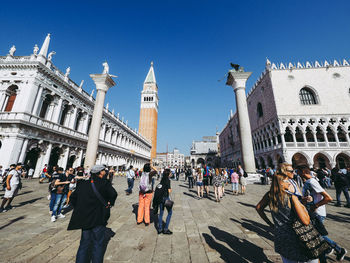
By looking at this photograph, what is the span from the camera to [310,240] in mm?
1535

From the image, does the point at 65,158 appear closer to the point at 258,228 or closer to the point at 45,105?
the point at 45,105

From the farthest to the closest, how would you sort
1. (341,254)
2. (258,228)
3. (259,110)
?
(259,110) < (258,228) < (341,254)

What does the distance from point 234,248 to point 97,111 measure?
1413 cm

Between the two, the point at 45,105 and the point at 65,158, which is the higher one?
the point at 45,105

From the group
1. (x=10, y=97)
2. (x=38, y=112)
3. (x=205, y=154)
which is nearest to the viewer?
(x=38, y=112)

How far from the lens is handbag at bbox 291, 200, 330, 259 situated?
1.49 meters

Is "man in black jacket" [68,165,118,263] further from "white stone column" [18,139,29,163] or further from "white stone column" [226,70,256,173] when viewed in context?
"white stone column" [18,139,29,163]

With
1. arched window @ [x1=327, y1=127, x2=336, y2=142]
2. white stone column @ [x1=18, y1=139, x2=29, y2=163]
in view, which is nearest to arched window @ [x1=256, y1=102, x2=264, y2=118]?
arched window @ [x1=327, y1=127, x2=336, y2=142]

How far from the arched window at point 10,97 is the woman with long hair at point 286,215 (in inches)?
921

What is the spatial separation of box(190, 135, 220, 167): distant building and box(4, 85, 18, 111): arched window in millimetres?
56665

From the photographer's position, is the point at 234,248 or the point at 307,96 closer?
the point at 234,248

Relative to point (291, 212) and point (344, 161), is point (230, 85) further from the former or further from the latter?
point (344, 161)

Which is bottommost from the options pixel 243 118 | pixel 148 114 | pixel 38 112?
pixel 243 118

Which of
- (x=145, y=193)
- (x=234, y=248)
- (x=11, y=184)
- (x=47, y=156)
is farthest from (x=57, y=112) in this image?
(x=234, y=248)
